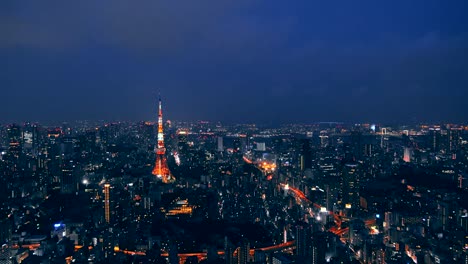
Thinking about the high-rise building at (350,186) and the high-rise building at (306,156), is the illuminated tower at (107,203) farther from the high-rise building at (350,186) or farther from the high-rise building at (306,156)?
the high-rise building at (306,156)

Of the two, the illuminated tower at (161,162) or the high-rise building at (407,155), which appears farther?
the illuminated tower at (161,162)

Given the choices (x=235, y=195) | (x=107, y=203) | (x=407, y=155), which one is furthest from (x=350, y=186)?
(x=107, y=203)

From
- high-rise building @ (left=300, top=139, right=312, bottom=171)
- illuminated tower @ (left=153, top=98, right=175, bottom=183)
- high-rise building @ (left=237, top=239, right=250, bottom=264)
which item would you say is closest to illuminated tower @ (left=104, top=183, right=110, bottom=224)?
illuminated tower @ (left=153, top=98, right=175, bottom=183)

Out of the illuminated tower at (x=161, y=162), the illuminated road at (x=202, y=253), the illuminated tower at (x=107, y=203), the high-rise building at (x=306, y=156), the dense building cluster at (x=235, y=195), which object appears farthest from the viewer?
the high-rise building at (x=306, y=156)

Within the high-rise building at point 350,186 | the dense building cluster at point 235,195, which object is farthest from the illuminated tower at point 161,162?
the high-rise building at point 350,186

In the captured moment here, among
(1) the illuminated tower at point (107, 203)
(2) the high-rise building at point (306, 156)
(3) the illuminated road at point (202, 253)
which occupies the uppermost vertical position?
(2) the high-rise building at point (306, 156)
